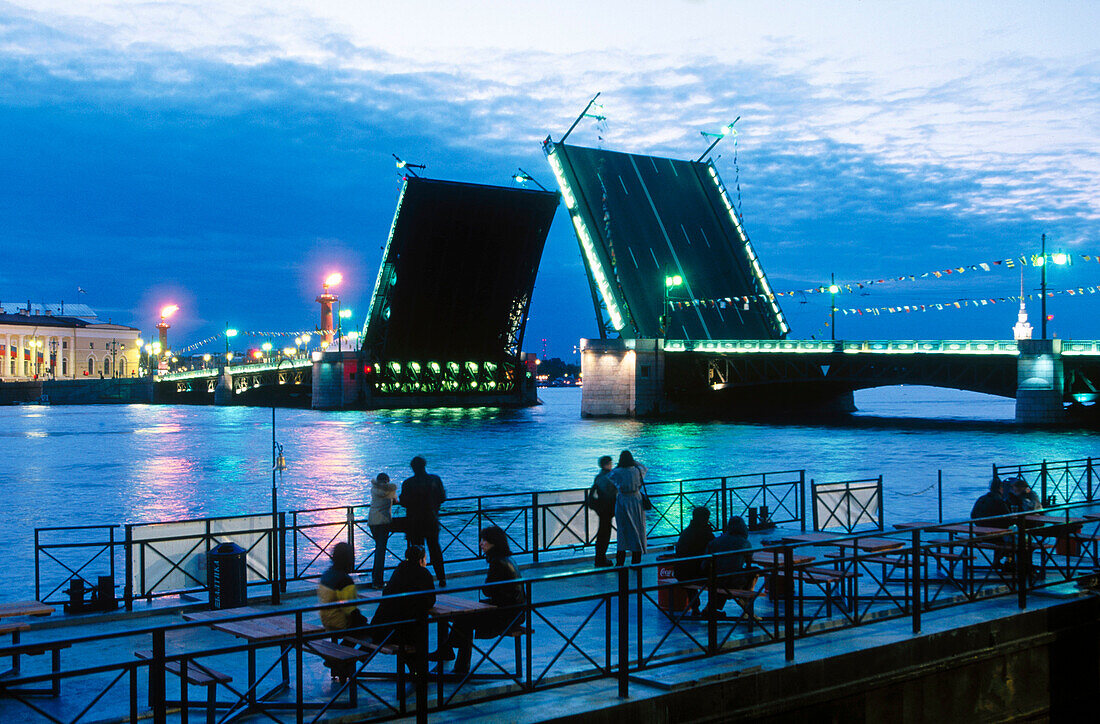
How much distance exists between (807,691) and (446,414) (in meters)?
69.4

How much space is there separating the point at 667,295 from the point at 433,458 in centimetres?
2553

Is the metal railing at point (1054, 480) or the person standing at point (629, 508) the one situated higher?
the person standing at point (629, 508)

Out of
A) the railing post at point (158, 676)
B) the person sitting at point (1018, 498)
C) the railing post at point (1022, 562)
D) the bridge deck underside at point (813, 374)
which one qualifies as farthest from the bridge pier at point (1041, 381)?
the railing post at point (158, 676)

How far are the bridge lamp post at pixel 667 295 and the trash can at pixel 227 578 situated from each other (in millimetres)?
50661

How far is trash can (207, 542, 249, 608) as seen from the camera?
9117 millimetres

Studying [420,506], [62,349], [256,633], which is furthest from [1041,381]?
[62,349]

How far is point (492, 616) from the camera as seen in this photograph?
7309 mm

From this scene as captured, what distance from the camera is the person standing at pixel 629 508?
1071 cm

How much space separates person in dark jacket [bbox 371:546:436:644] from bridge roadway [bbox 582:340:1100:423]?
51273 millimetres

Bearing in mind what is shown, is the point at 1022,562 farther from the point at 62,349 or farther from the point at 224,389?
the point at 62,349

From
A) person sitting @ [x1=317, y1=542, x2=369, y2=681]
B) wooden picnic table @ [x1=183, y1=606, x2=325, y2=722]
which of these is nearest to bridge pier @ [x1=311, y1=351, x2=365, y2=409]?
person sitting @ [x1=317, y1=542, x2=369, y2=681]

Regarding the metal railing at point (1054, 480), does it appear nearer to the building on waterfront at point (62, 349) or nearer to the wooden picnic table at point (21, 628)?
the wooden picnic table at point (21, 628)

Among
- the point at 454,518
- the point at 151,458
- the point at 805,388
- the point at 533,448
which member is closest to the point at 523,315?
the point at 805,388

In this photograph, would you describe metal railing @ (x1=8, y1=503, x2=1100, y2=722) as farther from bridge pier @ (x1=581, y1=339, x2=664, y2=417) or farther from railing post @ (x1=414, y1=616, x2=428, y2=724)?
bridge pier @ (x1=581, y1=339, x2=664, y2=417)
